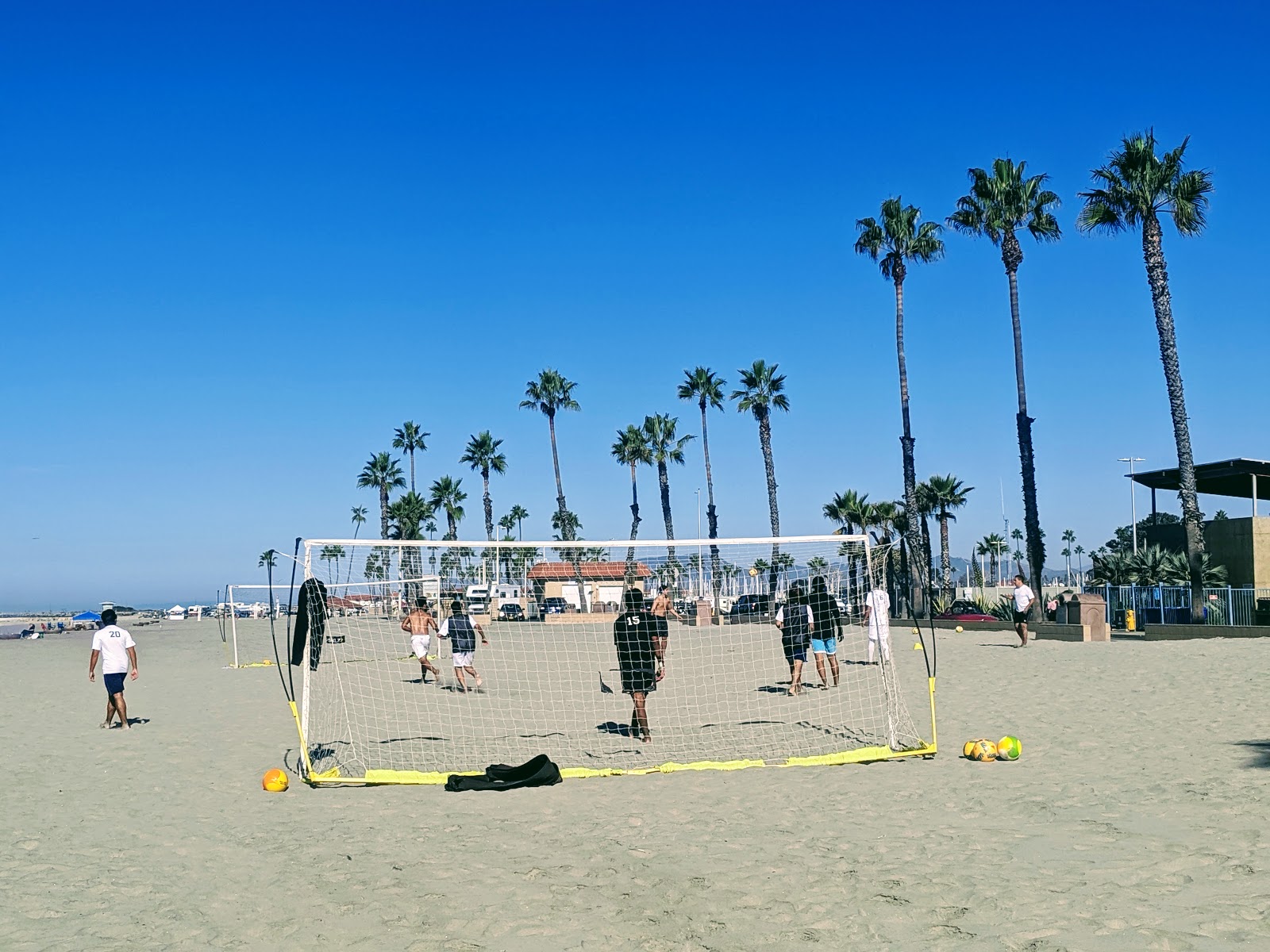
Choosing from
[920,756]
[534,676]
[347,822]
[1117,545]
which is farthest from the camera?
[1117,545]

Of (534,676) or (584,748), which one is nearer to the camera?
(584,748)

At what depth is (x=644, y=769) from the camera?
980 cm

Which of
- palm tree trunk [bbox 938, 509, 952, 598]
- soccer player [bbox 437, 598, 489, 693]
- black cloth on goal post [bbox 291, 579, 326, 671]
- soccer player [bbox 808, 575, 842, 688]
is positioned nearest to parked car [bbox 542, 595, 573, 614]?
soccer player [bbox 437, 598, 489, 693]

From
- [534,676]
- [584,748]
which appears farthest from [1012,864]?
[534,676]

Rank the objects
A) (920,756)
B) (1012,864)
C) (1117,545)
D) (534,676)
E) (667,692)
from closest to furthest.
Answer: (1012,864) < (920,756) < (667,692) < (534,676) < (1117,545)

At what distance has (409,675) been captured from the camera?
20.0m

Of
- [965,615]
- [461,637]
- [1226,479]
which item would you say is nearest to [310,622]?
[461,637]

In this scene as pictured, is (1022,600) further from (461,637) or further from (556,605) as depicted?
(461,637)

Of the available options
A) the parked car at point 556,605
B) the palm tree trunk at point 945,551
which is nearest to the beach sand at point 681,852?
the parked car at point 556,605

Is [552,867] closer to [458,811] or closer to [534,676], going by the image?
[458,811]

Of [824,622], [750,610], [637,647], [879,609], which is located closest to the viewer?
[637,647]

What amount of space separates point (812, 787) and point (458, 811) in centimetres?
292

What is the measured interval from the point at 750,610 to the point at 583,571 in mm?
3018

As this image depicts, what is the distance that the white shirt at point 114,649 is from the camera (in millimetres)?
12656
